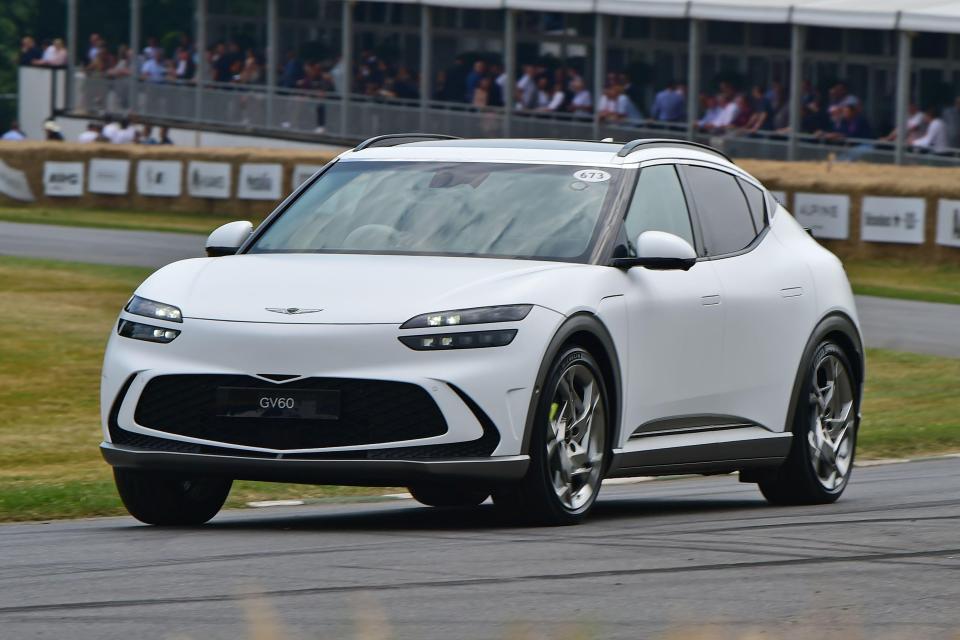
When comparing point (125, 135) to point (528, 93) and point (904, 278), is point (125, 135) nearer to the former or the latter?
point (528, 93)

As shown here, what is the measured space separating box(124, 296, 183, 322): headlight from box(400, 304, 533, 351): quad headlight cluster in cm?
96

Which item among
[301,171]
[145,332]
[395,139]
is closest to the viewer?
[145,332]

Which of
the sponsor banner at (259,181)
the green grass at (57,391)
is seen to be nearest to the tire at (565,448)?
the green grass at (57,391)

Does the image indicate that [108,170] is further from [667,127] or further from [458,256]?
[458,256]

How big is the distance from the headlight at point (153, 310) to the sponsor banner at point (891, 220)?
22.9 metres

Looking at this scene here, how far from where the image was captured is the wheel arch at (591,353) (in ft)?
27.3

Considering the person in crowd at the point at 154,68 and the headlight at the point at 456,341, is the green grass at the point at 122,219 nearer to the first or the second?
the person in crowd at the point at 154,68

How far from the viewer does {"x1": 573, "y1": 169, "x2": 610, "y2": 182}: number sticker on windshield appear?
31.0ft

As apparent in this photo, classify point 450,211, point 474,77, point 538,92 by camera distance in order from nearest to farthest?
point 450,211 < point 538,92 < point 474,77

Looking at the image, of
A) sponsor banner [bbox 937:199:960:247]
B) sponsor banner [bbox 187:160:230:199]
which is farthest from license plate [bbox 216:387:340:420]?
sponsor banner [bbox 187:160:230:199]

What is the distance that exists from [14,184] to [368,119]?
305 inches

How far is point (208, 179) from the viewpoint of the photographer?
131 feet

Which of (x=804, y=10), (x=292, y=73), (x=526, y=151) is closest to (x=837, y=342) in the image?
(x=526, y=151)

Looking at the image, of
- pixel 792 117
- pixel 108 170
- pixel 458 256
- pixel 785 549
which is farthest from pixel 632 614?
pixel 108 170
